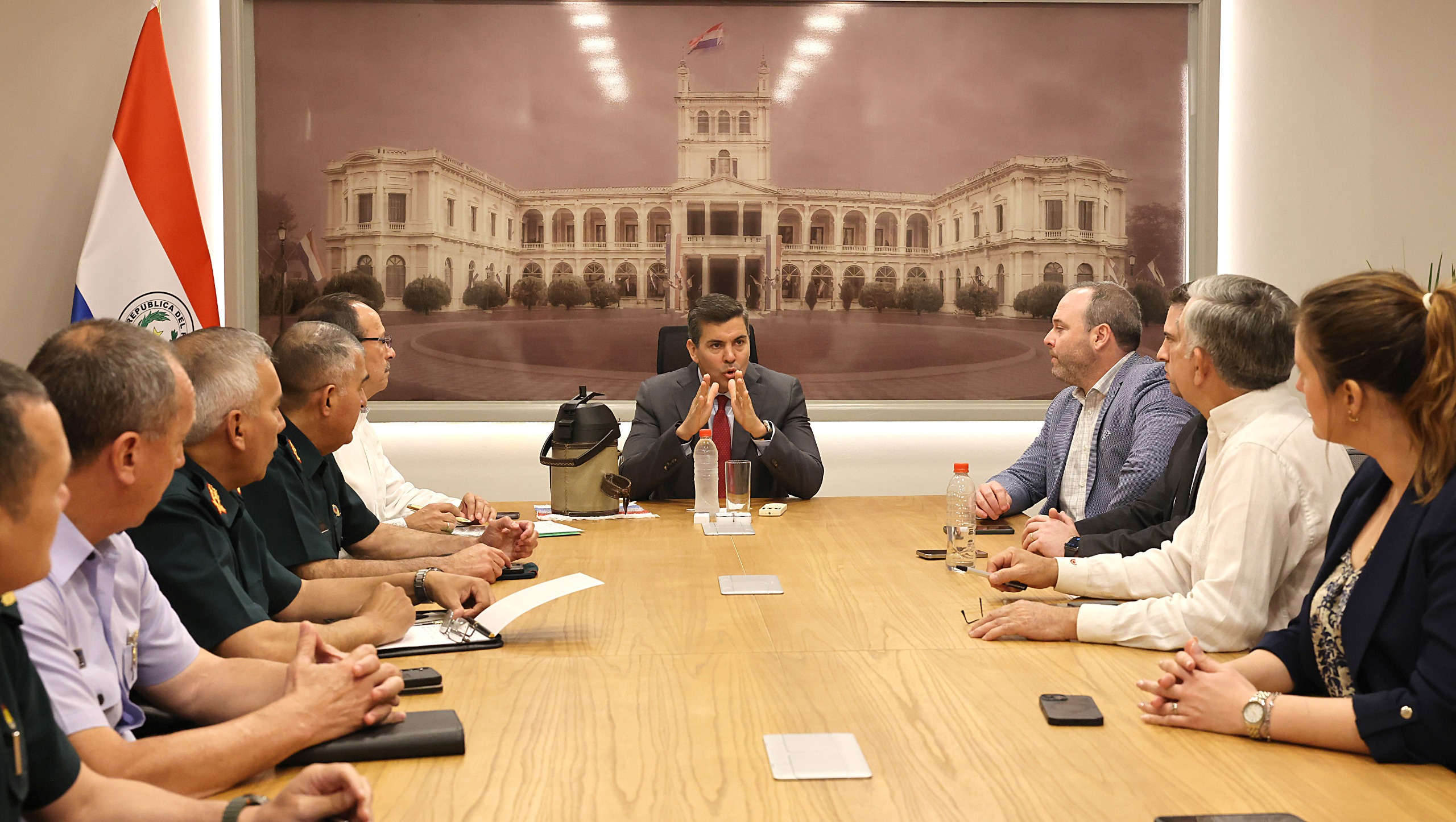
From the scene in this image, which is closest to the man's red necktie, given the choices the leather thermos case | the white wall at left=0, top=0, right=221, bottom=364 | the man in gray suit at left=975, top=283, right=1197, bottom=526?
the leather thermos case

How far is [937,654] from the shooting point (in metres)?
2.08

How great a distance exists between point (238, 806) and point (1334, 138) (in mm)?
5144

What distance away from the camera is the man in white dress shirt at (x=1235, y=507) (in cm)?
203

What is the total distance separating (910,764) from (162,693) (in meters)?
1.09

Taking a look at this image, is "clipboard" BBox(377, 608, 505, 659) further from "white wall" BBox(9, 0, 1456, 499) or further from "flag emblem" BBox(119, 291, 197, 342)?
"white wall" BBox(9, 0, 1456, 499)

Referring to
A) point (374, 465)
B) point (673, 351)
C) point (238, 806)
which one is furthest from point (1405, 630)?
point (673, 351)

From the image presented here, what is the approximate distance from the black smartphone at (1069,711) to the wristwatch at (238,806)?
3.59 ft

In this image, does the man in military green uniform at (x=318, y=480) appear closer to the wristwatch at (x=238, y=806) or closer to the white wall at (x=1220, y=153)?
the wristwatch at (x=238, y=806)

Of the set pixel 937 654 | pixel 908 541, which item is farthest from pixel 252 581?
pixel 908 541

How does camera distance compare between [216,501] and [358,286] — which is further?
[358,286]

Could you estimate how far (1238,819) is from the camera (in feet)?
4.39

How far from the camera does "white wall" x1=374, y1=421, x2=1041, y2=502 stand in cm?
537

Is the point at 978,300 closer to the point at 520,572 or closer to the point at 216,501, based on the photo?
the point at 520,572

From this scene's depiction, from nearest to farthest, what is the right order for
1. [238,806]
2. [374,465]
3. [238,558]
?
[238,806], [238,558], [374,465]
